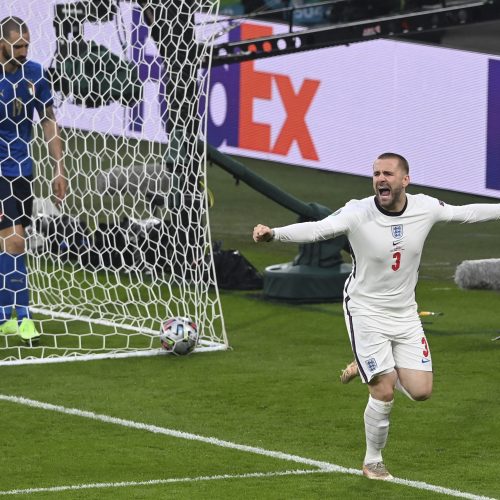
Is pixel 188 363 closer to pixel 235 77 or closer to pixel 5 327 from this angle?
pixel 5 327

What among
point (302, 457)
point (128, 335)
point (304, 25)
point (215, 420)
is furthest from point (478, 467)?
point (304, 25)

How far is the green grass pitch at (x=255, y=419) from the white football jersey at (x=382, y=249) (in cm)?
88

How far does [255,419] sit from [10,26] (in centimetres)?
367

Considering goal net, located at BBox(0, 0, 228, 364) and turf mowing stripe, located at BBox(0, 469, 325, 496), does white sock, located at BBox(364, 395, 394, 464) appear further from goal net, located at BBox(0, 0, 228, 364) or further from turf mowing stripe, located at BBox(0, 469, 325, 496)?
goal net, located at BBox(0, 0, 228, 364)

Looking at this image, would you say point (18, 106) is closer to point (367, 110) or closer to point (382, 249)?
point (382, 249)

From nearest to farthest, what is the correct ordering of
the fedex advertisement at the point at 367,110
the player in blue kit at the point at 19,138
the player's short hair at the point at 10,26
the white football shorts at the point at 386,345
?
the white football shorts at the point at 386,345 < the player's short hair at the point at 10,26 < the player in blue kit at the point at 19,138 < the fedex advertisement at the point at 367,110

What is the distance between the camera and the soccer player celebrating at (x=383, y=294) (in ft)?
25.5


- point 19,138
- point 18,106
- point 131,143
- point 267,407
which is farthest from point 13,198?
point 267,407

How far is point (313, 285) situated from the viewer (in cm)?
1335

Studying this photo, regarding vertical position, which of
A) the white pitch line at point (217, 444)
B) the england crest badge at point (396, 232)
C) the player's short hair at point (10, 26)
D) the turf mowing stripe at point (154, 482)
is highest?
the player's short hair at point (10, 26)

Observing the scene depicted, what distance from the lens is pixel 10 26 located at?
11.1 m

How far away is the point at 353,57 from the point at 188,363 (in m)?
10.4

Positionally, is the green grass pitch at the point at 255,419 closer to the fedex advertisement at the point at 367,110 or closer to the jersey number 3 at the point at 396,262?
the jersey number 3 at the point at 396,262

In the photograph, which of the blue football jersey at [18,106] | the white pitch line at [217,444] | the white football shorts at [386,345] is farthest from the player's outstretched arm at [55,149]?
the white football shorts at [386,345]
